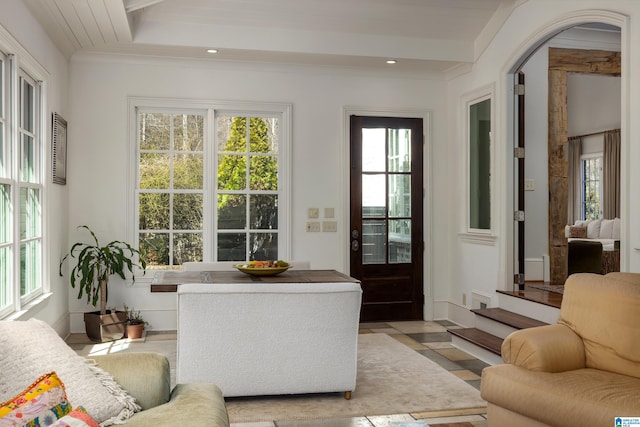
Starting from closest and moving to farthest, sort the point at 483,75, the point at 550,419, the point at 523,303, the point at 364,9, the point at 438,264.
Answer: the point at 550,419 < the point at 523,303 < the point at 364,9 < the point at 483,75 < the point at 438,264

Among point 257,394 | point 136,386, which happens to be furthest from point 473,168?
point 136,386

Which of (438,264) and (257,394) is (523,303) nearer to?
(438,264)

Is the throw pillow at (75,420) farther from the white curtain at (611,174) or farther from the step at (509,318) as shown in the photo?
the white curtain at (611,174)

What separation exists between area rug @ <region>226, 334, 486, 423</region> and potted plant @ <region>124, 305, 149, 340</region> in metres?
2.19

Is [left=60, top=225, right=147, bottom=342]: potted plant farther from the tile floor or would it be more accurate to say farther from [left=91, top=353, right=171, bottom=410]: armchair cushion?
[left=91, top=353, right=171, bottom=410]: armchair cushion

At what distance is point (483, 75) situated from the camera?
604cm

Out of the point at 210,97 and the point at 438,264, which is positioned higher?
the point at 210,97

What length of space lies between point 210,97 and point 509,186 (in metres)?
3.01

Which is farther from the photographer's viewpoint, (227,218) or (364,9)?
(227,218)

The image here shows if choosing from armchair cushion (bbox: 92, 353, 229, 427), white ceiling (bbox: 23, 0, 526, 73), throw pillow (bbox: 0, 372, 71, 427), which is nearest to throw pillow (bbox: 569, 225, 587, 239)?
white ceiling (bbox: 23, 0, 526, 73)

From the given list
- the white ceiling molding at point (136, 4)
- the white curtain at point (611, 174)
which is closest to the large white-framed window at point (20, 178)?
the white ceiling molding at point (136, 4)

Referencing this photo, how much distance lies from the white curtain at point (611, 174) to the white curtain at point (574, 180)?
0.68m

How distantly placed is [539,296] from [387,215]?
1.89 m

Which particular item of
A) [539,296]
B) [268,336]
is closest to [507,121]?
[539,296]
